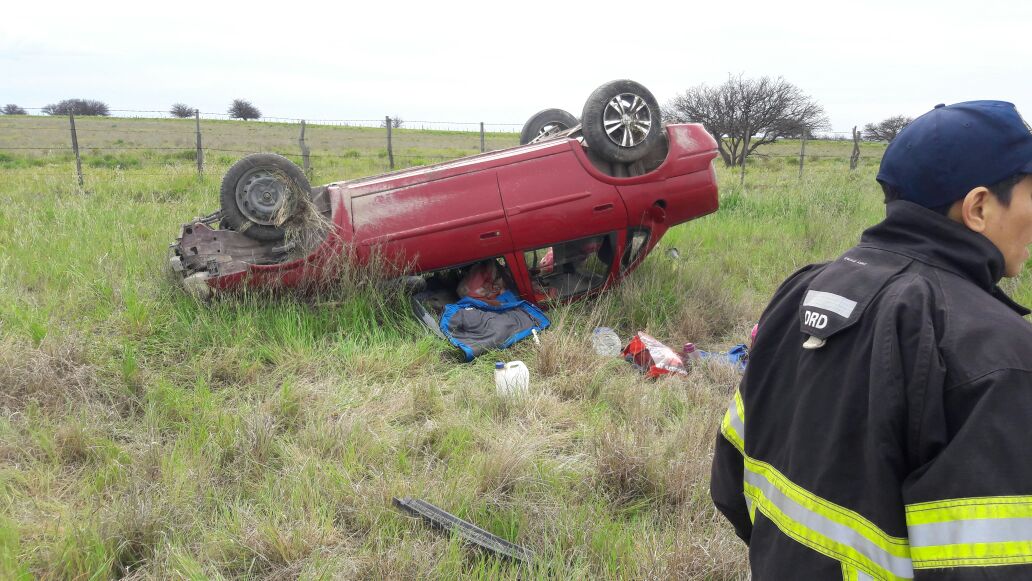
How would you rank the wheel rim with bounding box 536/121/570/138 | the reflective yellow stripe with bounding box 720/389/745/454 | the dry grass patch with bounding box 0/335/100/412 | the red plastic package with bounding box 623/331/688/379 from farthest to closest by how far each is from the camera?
the wheel rim with bounding box 536/121/570/138 < the red plastic package with bounding box 623/331/688/379 < the dry grass patch with bounding box 0/335/100/412 < the reflective yellow stripe with bounding box 720/389/745/454

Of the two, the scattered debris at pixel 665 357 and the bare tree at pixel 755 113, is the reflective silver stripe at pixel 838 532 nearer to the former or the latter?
the scattered debris at pixel 665 357

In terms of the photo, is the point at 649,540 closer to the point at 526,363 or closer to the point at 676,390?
the point at 676,390

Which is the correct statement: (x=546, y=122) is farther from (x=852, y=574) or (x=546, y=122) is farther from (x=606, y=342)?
(x=852, y=574)

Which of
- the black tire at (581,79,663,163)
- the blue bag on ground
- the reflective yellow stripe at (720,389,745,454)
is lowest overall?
the blue bag on ground

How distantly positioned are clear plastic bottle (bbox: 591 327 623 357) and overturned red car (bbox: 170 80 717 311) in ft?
2.19

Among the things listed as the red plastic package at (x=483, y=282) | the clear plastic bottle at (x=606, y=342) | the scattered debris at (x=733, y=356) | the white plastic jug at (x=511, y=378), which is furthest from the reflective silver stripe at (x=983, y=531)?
the red plastic package at (x=483, y=282)

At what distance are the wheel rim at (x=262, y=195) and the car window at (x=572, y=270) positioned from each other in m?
2.04

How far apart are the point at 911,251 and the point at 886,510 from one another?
466 mm

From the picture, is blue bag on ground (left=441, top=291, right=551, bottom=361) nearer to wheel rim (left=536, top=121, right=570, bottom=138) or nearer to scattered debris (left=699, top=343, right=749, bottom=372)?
scattered debris (left=699, top=343, right=749, bottom=372)

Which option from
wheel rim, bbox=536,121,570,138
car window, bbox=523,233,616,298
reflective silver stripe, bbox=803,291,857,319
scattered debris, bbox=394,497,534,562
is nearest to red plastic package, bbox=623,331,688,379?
car window, bbox=523,233,616,298

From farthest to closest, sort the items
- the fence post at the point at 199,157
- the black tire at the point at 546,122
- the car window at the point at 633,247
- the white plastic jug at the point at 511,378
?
1. the fence post at the point at 199,157
2. the black tire at the point at 546,122
3. the car window at the point at 633,247
4. the white plastic jug at the point at 511,378

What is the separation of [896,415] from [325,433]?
2904 millimetres

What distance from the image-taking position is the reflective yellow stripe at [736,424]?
157 centimetres

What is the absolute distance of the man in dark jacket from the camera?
3.38 ft
